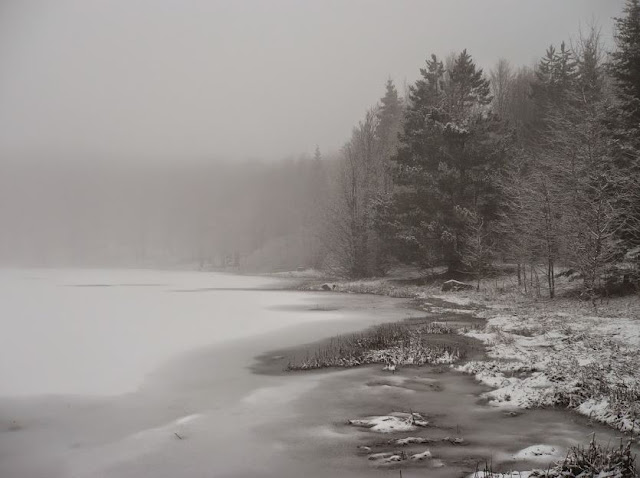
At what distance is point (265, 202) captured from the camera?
124 m

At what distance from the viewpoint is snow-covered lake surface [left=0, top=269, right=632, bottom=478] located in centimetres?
663

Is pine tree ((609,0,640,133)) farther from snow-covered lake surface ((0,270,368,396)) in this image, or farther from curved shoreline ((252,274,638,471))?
snow-covered lake surface ((0,270,368,396))

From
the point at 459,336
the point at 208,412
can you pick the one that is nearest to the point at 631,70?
the point at 459,336

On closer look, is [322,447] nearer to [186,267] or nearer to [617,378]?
[617,378]

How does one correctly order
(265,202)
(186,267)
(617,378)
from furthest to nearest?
(265,202) < (186,267) < (617,378)

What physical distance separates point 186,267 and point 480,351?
106644mm

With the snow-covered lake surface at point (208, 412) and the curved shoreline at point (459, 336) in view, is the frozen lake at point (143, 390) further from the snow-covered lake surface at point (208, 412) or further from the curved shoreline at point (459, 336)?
the curved shoreline at point (459, 336)

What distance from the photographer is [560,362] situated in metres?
11.7

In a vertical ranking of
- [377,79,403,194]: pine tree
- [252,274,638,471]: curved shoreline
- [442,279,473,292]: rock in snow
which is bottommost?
[252,274,638,471]: curved shoreline

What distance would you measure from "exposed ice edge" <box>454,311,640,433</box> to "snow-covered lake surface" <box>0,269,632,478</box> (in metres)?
0.57

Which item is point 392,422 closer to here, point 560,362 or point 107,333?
point 560,362

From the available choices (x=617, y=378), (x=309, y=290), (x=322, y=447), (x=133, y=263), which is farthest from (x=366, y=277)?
(x=133, y=263)

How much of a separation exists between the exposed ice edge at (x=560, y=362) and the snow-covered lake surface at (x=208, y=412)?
0.57 metres

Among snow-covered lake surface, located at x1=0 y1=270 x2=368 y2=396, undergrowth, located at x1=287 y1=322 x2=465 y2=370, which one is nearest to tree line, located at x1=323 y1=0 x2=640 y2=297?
undergrowth, located at x1=287 y1=322 x2=465 y2=370
